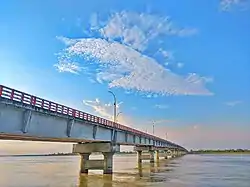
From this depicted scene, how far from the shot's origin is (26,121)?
24.1 metres

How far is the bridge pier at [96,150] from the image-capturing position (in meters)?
43.4

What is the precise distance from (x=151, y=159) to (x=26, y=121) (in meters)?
70.6

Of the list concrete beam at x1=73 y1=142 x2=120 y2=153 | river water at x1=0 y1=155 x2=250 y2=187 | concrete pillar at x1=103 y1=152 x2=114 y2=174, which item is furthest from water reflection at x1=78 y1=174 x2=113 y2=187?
concrete beam at x1=73 y1=142 x2=120 y2=153

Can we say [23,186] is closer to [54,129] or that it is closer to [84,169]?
[54,129]

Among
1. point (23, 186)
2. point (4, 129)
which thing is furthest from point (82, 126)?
point (4, 129)

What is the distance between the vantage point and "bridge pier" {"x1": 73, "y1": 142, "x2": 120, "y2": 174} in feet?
142

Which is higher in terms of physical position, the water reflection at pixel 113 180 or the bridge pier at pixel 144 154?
the bridge pier at pixel 144 154

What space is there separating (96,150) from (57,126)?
1528 centimetres

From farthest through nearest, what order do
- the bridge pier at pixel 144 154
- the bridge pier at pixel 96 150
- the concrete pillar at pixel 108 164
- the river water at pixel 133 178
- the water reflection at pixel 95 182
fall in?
1. the bridge pier at pixel 144 154
2. the bridge pier at pixel 96 150
3. the concrete pillar at pixel 108 164
4. the river water at pixel 133 178
5. the water reflection at pixel 95 182

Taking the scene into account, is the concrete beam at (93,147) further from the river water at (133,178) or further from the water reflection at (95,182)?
the water reflection at (95,182)

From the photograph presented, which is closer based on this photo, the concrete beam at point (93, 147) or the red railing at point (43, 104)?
the red railing at point (43, 104)

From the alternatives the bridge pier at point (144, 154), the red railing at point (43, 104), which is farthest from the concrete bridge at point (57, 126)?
the bridge pier at point (144, 154)

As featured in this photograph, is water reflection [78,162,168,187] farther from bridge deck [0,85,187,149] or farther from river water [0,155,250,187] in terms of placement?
bridge deck [0,85,187,149]

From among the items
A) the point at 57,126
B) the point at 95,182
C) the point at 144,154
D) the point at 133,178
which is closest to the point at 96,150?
the point at 133,178
